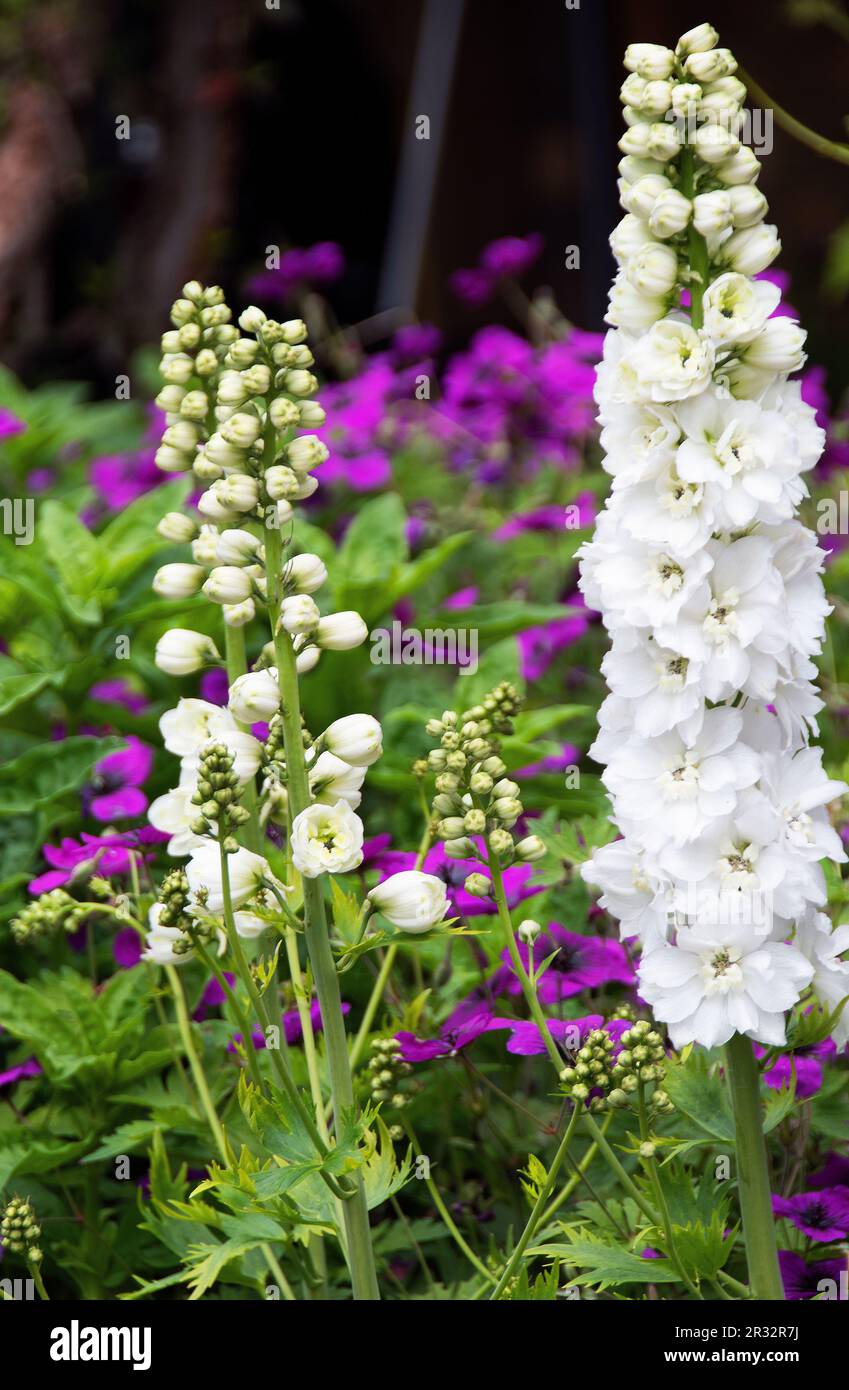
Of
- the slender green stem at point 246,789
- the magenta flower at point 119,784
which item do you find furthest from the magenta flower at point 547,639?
the slender green stem at point 246,789

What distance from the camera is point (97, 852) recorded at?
87.1 inches

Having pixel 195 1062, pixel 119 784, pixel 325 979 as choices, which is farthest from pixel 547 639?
pixel 325 979

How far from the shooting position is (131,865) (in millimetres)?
2303

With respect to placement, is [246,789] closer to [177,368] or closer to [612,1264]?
[177,368]

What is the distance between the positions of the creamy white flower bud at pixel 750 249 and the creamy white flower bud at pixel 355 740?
628mm

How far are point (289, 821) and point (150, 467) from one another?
266 centimetres

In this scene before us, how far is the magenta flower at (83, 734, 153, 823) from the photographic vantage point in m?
2.44

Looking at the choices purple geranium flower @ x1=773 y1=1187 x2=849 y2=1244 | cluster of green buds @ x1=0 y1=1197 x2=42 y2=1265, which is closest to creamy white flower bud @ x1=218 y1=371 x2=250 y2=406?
cluster of green buds @ x1=0 y1=1197 x2=42 y2=1265

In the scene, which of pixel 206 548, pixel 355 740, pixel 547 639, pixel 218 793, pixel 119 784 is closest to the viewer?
pixel 218 793

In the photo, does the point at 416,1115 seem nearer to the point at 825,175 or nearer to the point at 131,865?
the point at 131,865

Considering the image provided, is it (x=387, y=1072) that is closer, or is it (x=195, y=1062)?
(x=387, y=1072)

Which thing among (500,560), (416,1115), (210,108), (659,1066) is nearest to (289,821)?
(659,1066)

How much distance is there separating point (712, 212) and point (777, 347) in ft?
0.51

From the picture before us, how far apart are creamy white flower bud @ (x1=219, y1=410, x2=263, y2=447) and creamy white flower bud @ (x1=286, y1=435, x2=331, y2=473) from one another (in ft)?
0.16
